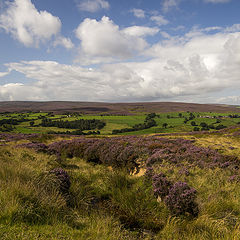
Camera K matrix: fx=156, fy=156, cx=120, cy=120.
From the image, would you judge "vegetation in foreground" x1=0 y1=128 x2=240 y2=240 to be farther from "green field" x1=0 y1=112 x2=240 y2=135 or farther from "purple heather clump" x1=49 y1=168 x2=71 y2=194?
"green field" x1=0 y1=112 x2=240 y2=135

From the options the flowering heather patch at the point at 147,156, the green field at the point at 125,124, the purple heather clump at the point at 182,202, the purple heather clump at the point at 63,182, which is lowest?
the green field at the point at 125,124

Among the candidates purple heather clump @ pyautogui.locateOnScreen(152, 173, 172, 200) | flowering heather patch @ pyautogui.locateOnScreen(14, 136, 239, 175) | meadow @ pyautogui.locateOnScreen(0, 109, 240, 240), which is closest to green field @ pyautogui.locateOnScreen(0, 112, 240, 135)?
flowering heather patch @ pyautogui.locateOnScreen(14, 136, 239, 175)

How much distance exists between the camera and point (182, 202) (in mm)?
4902

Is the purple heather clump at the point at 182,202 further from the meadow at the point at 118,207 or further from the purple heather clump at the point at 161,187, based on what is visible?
the purple heather clump at the point at 161,187

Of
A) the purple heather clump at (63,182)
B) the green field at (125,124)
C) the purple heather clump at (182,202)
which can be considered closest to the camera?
the purple heather clump at (182,202)

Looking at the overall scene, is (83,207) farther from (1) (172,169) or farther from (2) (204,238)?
(1) (172,169)

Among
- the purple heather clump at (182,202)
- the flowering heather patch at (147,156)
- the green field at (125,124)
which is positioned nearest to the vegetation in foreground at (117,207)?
the purple heather clump at (182,202)

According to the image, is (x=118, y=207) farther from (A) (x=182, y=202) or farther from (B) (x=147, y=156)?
(B) (x=147, y=156)

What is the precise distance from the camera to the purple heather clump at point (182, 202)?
190 inches

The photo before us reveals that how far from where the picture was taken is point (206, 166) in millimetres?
8883

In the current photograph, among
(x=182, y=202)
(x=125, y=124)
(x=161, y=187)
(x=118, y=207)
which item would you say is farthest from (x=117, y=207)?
(x=125, y=124)

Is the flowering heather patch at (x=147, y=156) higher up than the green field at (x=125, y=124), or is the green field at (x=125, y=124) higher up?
the flowering heather patch at (x=147, y=156)

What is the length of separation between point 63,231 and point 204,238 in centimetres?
309

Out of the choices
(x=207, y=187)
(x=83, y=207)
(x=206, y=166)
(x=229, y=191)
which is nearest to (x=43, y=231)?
(x=83, y=207)
